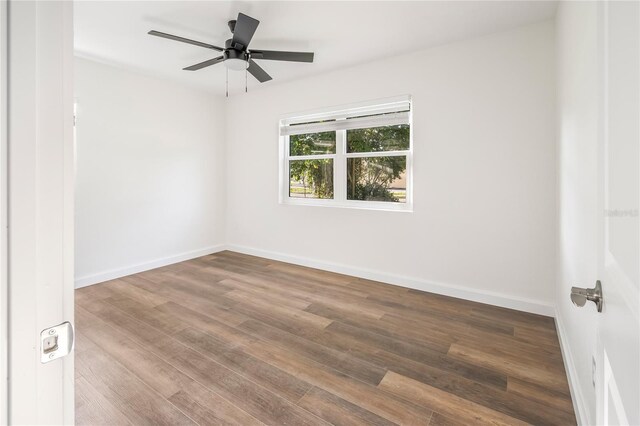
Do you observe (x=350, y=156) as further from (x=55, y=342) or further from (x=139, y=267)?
(x=55, y=342)

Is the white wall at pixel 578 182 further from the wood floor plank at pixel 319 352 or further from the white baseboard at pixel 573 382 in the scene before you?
the wood floor plank at pixel 319 352

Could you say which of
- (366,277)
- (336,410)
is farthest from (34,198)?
(366,277)

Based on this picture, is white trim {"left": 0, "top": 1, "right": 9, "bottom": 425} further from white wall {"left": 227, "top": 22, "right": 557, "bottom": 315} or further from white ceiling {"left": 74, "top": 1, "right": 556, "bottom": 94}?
white wall {"left": 227, "top": 22, "right": 557, "bottom": 315}

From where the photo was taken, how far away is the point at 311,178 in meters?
4.23

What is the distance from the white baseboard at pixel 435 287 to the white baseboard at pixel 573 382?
389 millimetres

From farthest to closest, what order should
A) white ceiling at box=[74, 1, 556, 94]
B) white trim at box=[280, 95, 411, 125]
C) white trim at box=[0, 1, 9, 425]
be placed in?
white trim at box=[280, 95, 411, 125] < white ceiling at box=[74, 1, 556, 94] < white trim at box=[0, 1, 9, 425]

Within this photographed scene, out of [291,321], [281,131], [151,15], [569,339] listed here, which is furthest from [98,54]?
[569,339]

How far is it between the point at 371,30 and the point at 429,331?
2.60 metres

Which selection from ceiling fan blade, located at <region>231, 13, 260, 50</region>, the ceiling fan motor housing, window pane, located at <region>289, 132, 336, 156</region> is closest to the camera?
ceiling fan blade, located at <region>231, 13, 260, 50</region>

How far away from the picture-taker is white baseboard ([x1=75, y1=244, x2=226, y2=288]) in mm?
3436

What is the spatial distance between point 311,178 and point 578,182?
2.98 m

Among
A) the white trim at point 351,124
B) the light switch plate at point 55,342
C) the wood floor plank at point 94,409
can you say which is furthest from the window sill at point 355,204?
the light switch plate at point 55,342

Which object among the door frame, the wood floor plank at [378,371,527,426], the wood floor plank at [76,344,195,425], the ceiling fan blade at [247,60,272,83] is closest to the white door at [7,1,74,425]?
the door frame

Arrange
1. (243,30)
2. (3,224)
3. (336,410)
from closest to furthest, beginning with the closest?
(3,224), (336,410), (243,30)
